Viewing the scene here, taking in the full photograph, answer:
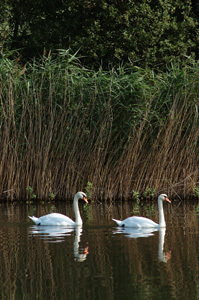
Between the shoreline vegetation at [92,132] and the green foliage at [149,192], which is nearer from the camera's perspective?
the shoreline vegetation at [92,132]

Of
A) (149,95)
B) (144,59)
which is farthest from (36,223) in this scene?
(144,59)

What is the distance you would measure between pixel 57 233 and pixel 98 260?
245 centimetres

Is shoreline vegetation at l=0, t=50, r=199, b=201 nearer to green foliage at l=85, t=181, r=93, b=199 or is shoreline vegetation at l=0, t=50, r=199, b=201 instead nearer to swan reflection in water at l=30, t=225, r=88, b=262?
green foliage at l=85, t=181, r=93, b=199

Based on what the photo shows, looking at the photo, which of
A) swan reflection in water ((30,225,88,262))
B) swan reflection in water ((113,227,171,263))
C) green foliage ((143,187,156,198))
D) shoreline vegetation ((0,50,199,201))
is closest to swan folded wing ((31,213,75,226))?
swan reflection in water ((30,225,88,262))

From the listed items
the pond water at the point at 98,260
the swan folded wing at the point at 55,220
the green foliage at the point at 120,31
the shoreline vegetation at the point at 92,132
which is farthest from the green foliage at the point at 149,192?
the green foliage at the point at 120,31

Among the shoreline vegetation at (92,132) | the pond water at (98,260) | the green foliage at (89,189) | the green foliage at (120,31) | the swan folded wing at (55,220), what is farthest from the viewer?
the green foliage at (120,31)

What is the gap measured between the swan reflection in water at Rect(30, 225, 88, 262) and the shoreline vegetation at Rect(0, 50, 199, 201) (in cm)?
365

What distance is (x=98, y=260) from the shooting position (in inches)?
332

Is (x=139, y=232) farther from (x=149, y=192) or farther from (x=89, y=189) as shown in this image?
(x=149, y=192)

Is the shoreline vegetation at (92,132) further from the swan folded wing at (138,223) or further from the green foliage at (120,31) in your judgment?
the green foliage at (120,31)

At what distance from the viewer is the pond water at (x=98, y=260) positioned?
693 cm

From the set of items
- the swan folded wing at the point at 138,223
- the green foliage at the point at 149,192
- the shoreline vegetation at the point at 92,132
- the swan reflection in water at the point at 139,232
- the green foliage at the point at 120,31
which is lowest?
the swan reflection in water at the point at 139,232

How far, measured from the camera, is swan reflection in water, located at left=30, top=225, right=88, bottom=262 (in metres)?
9.17

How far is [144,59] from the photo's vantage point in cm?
1983
